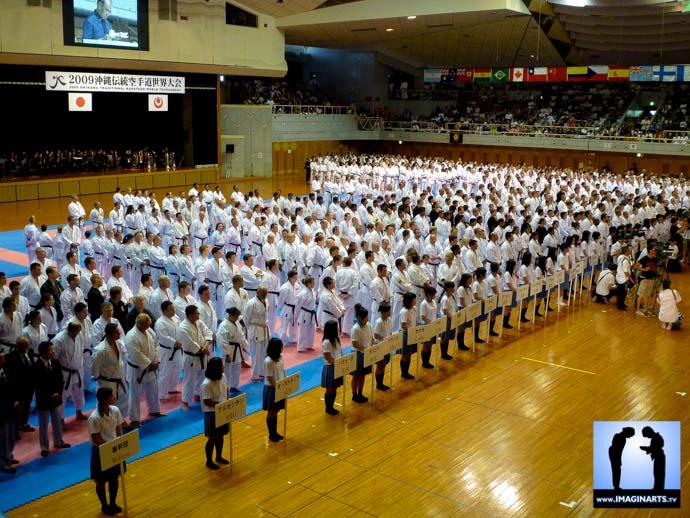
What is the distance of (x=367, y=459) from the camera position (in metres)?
8.17

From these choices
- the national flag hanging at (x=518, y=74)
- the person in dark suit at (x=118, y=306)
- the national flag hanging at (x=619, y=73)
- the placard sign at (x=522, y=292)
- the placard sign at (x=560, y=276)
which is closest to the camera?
the person in dark suit at (x=118, y=306)

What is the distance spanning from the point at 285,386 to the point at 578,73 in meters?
31.1

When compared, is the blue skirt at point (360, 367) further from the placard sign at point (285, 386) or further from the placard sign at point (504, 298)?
the placard sign at point (504, 298)

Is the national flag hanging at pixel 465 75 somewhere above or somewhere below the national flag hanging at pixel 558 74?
above

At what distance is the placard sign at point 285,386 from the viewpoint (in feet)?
27.2

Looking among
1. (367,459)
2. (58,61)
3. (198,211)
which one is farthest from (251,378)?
(58,61)

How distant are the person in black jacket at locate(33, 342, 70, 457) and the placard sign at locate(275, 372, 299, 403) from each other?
2543 millimetres

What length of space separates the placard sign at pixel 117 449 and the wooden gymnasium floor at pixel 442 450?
2.11 feet

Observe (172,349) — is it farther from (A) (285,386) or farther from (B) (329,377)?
(B) (329,377)

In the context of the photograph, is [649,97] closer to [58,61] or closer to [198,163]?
[198,163]

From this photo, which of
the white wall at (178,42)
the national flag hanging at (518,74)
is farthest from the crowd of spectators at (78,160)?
the national flag hanging at (518,74)

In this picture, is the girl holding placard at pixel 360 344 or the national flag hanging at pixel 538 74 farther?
the national flag hanging at pixel 538 74

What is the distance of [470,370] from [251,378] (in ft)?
11.8

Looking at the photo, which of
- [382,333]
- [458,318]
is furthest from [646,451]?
[458,318]
